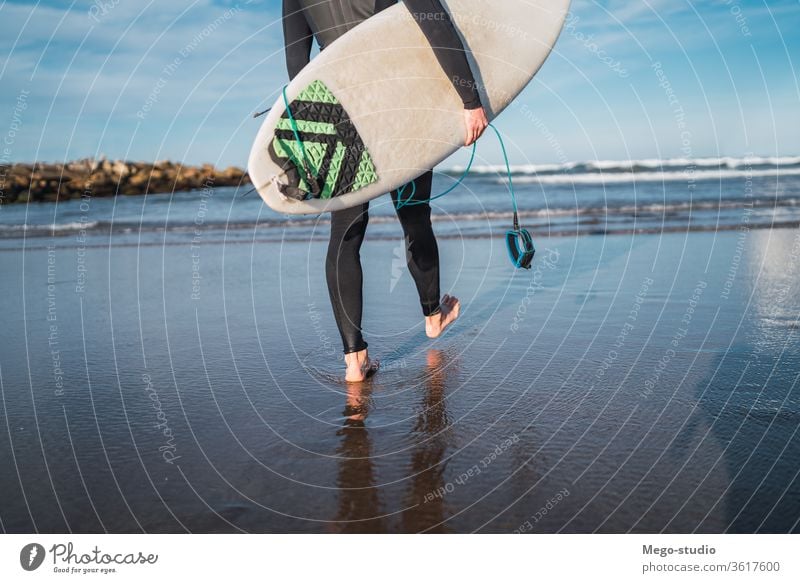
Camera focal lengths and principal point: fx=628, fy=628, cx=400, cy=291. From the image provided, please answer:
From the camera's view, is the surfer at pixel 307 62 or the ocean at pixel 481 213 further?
the ocean at pixel 481 213

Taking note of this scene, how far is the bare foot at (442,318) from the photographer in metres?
3.26

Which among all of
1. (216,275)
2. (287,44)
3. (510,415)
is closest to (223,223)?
(216,275)

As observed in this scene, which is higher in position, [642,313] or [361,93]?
[361,93]

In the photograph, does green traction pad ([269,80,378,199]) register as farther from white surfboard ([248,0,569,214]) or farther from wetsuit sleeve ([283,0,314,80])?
wetsuit sleeve ([283,0,314,80])

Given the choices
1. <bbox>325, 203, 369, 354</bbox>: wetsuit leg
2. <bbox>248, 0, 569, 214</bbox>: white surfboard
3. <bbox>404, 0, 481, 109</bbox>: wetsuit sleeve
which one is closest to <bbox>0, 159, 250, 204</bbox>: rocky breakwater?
<bbox>248, 0, 569, 214</bbox>: white surfboard

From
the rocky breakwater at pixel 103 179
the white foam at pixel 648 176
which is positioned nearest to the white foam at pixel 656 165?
the white foam at pixel 648 176

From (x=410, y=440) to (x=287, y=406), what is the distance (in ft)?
2.07

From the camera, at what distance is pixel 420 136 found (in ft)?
10.00

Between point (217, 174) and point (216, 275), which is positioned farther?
point (217, 174)

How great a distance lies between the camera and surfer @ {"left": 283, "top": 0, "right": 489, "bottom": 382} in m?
2.74

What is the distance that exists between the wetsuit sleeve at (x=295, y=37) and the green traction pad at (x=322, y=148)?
25 cm

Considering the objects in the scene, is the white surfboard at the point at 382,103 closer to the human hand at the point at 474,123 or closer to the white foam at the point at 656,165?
the human hand at the point at 474,123

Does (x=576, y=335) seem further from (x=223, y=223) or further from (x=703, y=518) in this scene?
(x=223, y=223)

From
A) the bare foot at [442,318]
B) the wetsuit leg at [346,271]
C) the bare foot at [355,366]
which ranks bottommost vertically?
the bare foot at [355,366]
